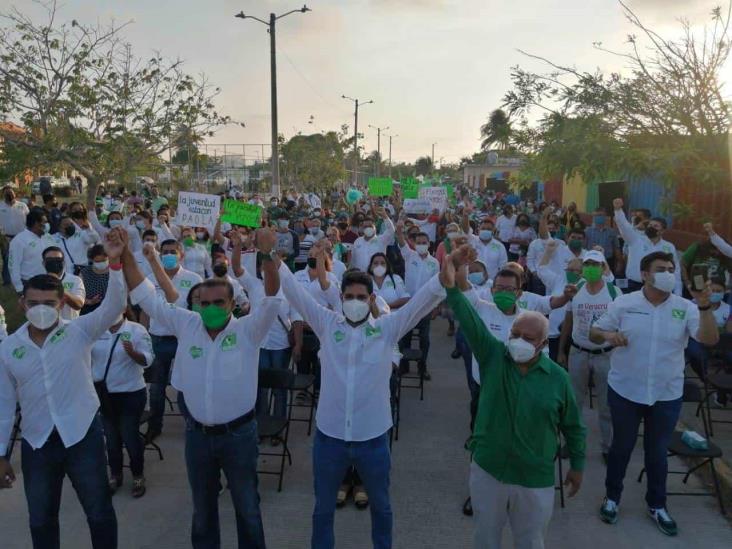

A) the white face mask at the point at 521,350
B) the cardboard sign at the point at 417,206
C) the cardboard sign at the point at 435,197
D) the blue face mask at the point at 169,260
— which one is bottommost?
the white face mask at the point at 521,350

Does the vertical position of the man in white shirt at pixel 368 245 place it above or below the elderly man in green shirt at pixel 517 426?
above

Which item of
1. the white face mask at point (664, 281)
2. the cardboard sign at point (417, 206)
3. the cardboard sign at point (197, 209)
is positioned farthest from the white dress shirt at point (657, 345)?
the cardboard sign at point (417, 206)

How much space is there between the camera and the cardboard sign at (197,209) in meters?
8.49

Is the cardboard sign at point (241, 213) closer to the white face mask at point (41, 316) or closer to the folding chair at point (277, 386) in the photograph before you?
the folding chair at point (277, 386)

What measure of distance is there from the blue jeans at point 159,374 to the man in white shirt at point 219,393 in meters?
2.33

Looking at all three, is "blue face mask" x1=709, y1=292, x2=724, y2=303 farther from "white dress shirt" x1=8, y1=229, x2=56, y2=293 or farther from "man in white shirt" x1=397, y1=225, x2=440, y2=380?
"white dress shirt" x1=8, y1=229, x2=56, y2=293

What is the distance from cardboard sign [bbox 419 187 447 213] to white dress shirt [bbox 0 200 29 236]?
27.5ft

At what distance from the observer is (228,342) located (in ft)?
12.2

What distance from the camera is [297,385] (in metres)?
6.04

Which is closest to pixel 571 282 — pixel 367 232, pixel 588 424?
pixel 588 424

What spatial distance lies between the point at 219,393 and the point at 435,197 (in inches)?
419

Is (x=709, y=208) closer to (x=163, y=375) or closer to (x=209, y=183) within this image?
(x=163, y=375)

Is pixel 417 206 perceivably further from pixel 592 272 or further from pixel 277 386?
pixel 277 386

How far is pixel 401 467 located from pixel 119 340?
274 centimetres
